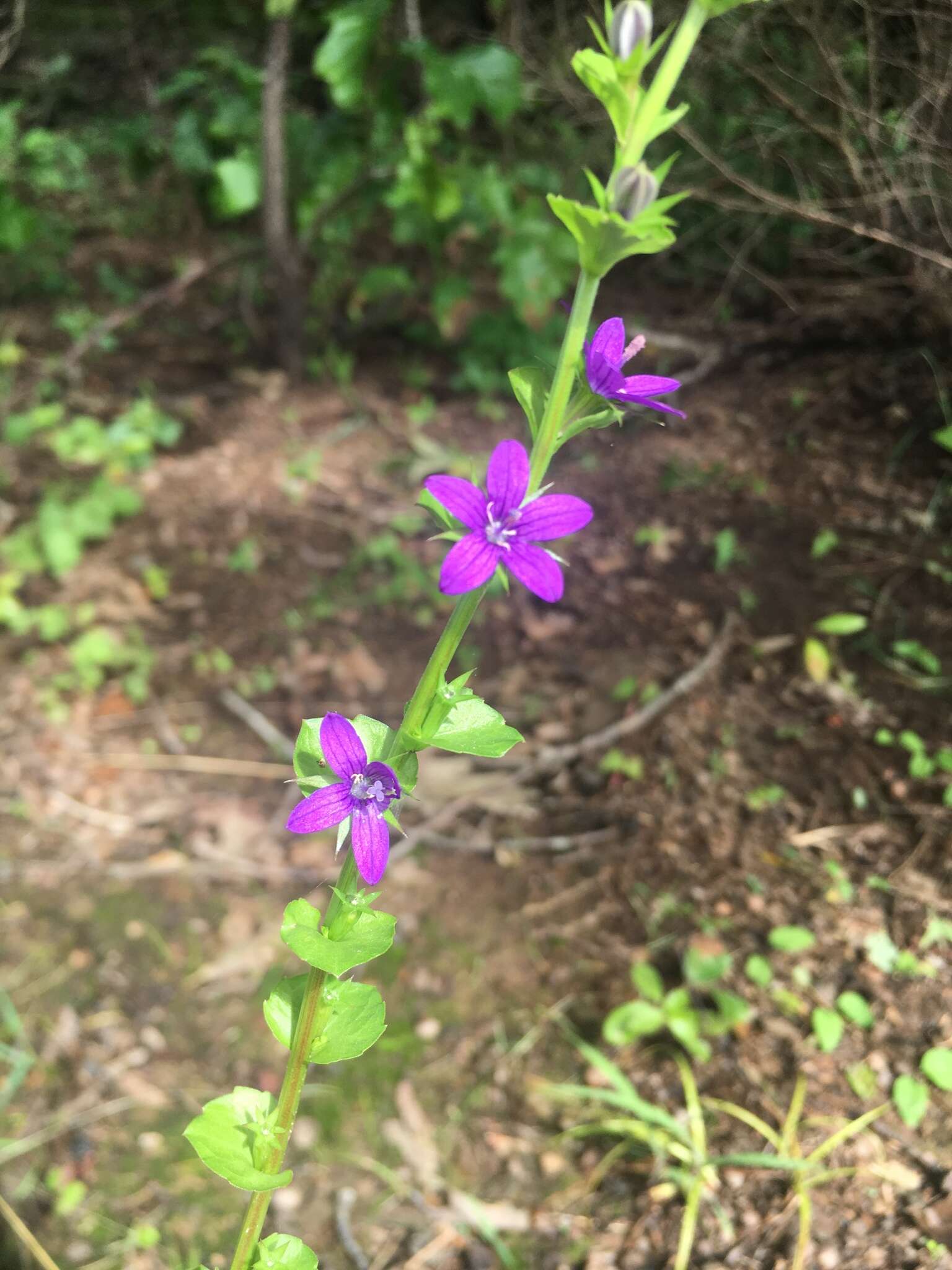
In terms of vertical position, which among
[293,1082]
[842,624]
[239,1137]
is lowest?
[842,624]

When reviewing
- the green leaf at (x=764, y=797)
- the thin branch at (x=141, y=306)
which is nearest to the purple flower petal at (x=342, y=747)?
the green leaf at (x=764, y=797)

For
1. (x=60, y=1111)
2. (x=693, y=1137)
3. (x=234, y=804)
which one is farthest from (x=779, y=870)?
(x=60, y=1111)

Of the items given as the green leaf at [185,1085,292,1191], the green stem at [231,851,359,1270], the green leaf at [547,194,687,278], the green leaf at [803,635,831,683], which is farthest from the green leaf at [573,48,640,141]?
the green leaf at [803,635,831,683]

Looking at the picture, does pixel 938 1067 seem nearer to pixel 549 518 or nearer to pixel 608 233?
pixel 549 518

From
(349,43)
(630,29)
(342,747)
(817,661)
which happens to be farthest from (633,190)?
(349,43)

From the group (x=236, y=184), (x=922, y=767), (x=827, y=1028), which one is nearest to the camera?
(x=827, y=1028)
